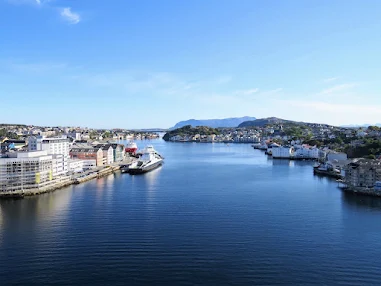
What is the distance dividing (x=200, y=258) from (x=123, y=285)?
2.74ft

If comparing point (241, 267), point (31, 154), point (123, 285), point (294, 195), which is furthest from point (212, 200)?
point (31, 154)

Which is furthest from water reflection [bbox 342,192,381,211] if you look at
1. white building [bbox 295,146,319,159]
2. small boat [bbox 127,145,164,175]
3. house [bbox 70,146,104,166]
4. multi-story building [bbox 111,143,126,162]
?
white building [bbox 295,146,319,159]

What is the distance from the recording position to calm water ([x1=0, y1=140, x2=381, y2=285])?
3.18 m

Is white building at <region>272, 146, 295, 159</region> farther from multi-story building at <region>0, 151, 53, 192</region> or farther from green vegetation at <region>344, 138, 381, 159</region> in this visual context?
multi-story building at <region>0, 151, 53, 192</region>

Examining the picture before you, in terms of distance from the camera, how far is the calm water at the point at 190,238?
10.4ft

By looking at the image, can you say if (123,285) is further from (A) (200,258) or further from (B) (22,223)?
(B) (22,223)

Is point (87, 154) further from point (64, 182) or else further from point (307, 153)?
point (307, 153)

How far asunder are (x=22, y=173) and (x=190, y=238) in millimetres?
4098

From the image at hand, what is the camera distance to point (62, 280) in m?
3.05

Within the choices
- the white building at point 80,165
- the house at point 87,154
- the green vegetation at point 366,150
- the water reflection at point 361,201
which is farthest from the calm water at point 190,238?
the green vegetation at point 366,150

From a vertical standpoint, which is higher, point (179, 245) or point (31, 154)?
point (31, 154)

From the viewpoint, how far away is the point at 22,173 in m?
6.75

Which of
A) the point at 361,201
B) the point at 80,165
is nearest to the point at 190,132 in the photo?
the point at 80,165

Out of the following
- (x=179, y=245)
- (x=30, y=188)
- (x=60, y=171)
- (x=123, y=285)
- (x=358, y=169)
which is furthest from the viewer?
(x=60, y=171)
